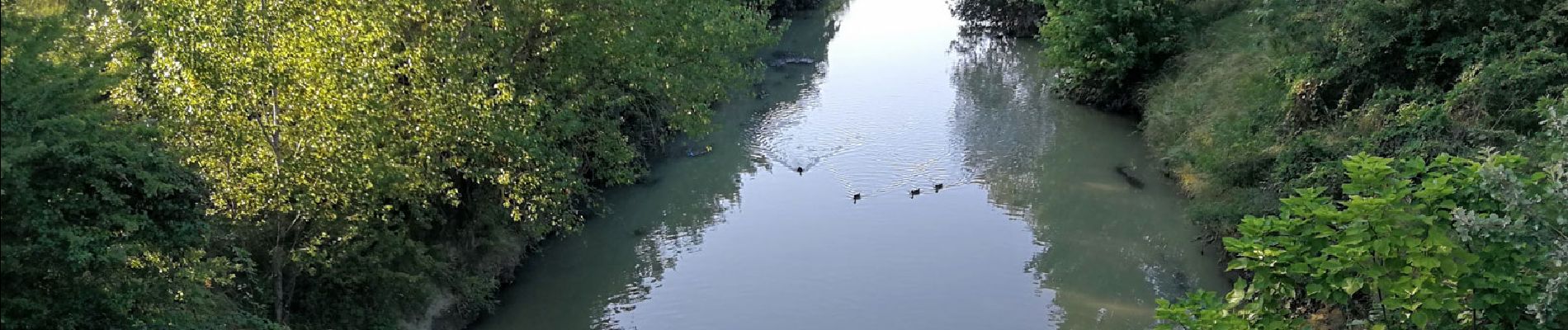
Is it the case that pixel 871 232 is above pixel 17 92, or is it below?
below

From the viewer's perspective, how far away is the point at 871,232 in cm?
2592

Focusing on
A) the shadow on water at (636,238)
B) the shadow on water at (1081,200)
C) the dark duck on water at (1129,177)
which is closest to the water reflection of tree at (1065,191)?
the shadow on water at (1081,200)

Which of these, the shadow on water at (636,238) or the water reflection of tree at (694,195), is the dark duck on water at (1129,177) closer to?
the shadow on water at (636,238)

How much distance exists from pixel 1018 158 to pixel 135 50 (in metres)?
22.7

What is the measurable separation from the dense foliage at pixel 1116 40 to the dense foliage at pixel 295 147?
14450mm

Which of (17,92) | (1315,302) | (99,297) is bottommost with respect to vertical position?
(1315,302)

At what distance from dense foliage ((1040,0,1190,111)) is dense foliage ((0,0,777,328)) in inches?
569

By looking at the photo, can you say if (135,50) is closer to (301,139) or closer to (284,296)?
(301,139)

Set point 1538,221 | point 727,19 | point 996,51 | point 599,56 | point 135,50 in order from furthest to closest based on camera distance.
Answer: point 996,51, point 727,19, point 599,56, point 135,50, point 1538,221

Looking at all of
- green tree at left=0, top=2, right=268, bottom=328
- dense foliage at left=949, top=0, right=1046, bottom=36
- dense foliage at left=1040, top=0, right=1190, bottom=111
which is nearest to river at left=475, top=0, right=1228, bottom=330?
dense foliage at left=1040, top=0, right=1190, bottom=111

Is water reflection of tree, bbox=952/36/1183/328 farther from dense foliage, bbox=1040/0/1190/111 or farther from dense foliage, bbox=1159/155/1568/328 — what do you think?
dense foliage, bbox=1159/155/1568/328

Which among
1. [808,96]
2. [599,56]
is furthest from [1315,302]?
[808,96]

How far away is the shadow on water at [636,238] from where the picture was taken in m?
21.6

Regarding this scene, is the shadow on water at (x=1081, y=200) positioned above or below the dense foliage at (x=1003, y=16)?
below
